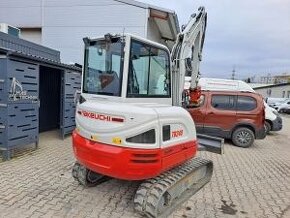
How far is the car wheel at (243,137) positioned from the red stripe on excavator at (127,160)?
6.50 m

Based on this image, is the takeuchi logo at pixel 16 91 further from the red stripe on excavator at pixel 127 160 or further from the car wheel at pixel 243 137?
the car wheel at pixel 243 137

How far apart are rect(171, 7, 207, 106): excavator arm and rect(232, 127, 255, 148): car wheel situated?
468 centimetres

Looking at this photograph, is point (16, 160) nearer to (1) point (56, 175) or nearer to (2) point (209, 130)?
(1) point (56, 175)

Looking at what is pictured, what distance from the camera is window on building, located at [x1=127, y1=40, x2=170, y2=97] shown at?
4270mm

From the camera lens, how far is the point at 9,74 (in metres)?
6.62

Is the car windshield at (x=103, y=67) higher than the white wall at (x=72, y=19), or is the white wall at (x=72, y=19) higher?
the white wall at (x=72, y=19)

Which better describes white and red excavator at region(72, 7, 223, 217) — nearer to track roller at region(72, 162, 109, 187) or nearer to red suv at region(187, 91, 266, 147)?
track roller at region(72, 162, 109, 187)

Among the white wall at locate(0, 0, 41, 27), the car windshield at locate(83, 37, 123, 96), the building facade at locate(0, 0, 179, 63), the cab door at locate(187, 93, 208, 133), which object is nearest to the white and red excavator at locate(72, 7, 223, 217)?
the car windshield at locate(83, 37, 123, 96)

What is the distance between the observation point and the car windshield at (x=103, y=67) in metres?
4.25

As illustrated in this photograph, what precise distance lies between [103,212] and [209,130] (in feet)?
22.5

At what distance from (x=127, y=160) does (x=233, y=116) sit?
7.21 m

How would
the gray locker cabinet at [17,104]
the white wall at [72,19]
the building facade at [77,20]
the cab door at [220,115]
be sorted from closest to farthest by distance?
the gray locker cabinet at [17,104] → the cab door at [220,115] → the building facade at [77,20] → the white wall at [72,19]

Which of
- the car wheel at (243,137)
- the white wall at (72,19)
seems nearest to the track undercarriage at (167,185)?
the car wheel at (243,137)

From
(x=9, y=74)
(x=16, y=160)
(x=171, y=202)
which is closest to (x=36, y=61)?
(x=9, y=74)
